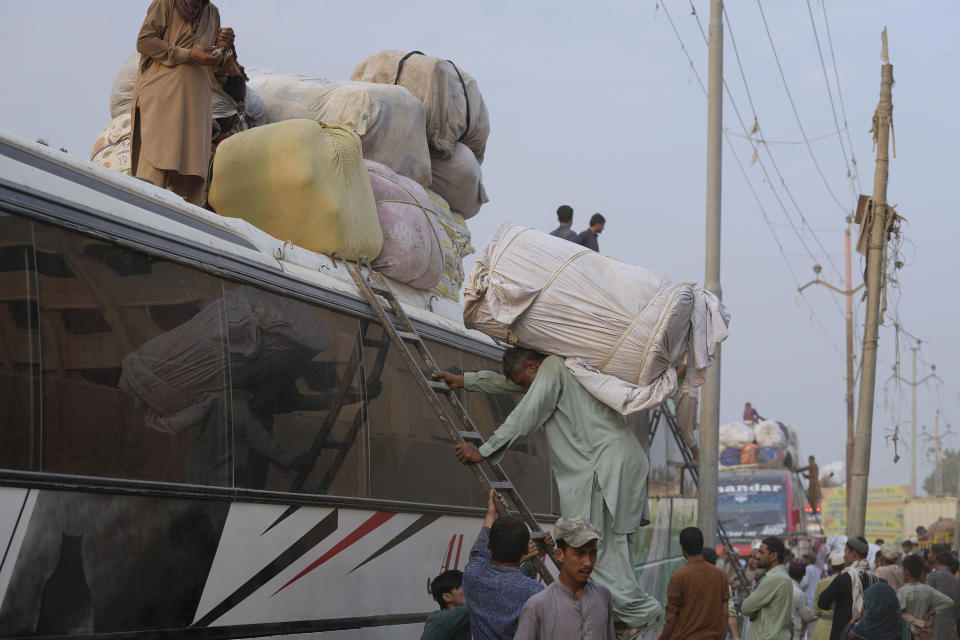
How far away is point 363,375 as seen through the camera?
20.5 feet

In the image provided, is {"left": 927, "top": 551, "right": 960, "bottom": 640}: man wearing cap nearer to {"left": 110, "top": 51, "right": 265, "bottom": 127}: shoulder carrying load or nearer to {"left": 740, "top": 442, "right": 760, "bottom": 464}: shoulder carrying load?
{"left": 110, "top": 51, "right": 265, "bottom": 127}: shoulder carrying load

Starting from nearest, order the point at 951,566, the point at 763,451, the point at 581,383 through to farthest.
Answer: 1. the point at 581,383
2. the point at 951,566
3. the point at 763,451

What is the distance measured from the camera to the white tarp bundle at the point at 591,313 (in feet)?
20.0

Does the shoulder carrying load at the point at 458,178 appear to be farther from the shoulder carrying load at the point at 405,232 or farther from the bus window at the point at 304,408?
the bus window at the point at 304,408

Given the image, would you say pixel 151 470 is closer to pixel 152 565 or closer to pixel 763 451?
pixel 152 565

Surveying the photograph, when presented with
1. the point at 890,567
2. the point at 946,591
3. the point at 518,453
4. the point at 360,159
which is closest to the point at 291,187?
the point at 360,159

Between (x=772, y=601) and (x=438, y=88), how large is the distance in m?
4.76

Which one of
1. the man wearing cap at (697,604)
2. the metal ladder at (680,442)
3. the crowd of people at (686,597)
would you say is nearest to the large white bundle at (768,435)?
the metal ladder at (680,442)

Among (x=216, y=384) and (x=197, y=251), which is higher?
(x=197, y=251)

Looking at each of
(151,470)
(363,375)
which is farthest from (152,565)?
(363,375)

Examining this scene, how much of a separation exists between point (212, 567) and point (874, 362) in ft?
48.3

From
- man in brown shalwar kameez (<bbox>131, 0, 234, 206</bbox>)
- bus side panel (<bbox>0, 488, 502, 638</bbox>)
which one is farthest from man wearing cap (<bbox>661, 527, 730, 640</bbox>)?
man in brown shalwar kameez (<bbox>131, 0, 234, 206</bbox>)

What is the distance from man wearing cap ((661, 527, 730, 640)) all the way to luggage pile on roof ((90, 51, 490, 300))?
248 centimetres

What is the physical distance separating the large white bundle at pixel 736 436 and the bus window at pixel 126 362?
23.5m
